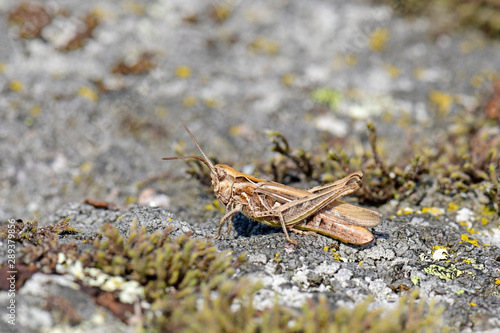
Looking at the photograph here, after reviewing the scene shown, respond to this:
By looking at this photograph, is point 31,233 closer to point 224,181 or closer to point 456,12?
point 224,181

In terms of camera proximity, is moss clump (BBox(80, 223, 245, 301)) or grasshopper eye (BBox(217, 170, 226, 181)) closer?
moss clump (BBox(80, 223, 245, 301))

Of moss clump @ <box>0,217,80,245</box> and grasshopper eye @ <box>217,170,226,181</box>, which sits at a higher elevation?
grasshopper eye @ <box>217,170,226,181</box>

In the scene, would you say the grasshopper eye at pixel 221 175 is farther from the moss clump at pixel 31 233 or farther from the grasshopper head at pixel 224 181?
the moss clump at pixel 31 233

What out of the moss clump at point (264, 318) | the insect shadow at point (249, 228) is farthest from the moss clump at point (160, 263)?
the insect shadow at point (249, 228)

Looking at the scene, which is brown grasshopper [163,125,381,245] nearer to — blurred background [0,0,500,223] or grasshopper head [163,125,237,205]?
grasshopper head [163,125,237,205]

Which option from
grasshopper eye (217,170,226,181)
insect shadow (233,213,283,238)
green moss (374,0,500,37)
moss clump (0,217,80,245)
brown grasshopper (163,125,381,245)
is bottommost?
insect shadow (233,213,283,238)

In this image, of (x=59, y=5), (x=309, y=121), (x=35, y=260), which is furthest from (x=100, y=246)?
(x=59, y=5)

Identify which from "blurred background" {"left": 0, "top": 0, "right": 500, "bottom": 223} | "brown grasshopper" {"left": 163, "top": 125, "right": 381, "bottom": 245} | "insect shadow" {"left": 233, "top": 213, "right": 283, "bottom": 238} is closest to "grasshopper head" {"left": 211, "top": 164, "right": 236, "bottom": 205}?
"brown grasshopper" {"left": 163, "top": 125, "right": 381, "bottom": 245}

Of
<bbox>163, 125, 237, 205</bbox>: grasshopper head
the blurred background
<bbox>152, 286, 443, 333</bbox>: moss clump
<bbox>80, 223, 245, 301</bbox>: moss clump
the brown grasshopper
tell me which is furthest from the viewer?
the blurred background

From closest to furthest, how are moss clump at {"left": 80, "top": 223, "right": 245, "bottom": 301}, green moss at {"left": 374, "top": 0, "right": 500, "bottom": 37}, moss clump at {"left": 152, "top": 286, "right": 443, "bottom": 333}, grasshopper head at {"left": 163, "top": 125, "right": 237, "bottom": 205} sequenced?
1. moss clump at {"left": 152, "top": 286, "right": 443, "bottom": 333}
2. moss clump at {"left": 80, "top": 223, "right": 245, "bottom": 301}
3. grasshopper head at {"left": 163, "top": 125, "right": 237, "bottom": 205}
4. green moss at {"left": 374, "top": 0, "right": 500, "bottom": 37}
